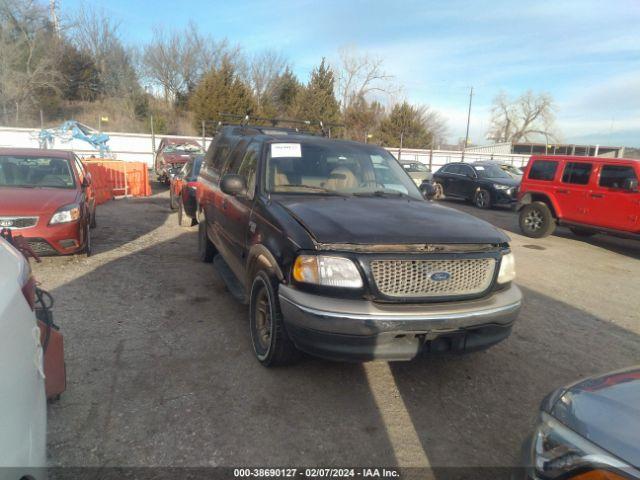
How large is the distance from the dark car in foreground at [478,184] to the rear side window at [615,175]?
5.65 metres

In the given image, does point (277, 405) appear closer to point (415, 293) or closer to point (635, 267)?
point (415, 293)

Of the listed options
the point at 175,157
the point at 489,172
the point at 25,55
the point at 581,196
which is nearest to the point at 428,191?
the point at 581,196

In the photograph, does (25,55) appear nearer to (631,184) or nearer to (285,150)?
(285,150)

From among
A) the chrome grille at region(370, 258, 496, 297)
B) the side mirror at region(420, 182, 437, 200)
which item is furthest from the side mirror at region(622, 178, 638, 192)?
the chrome grille at region(370, 258, 496, 297)

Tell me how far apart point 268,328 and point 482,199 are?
14.0 m

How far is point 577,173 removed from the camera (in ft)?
31.6

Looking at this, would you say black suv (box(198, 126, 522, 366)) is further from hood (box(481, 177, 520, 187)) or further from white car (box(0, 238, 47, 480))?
hood (box(481, 177, 520, 187))

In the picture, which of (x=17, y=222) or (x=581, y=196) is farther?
(x=581, y=196)

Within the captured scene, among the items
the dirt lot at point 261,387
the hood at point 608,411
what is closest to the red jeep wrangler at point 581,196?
the dirt lot at point 261,387

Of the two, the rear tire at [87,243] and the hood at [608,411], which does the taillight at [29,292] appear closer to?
the hood at [608,411]

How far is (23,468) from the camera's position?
1413 mm

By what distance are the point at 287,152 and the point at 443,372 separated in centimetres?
245

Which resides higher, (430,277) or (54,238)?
(430,277)

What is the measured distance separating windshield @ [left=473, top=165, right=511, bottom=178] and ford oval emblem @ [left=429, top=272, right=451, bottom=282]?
47.2 feet
